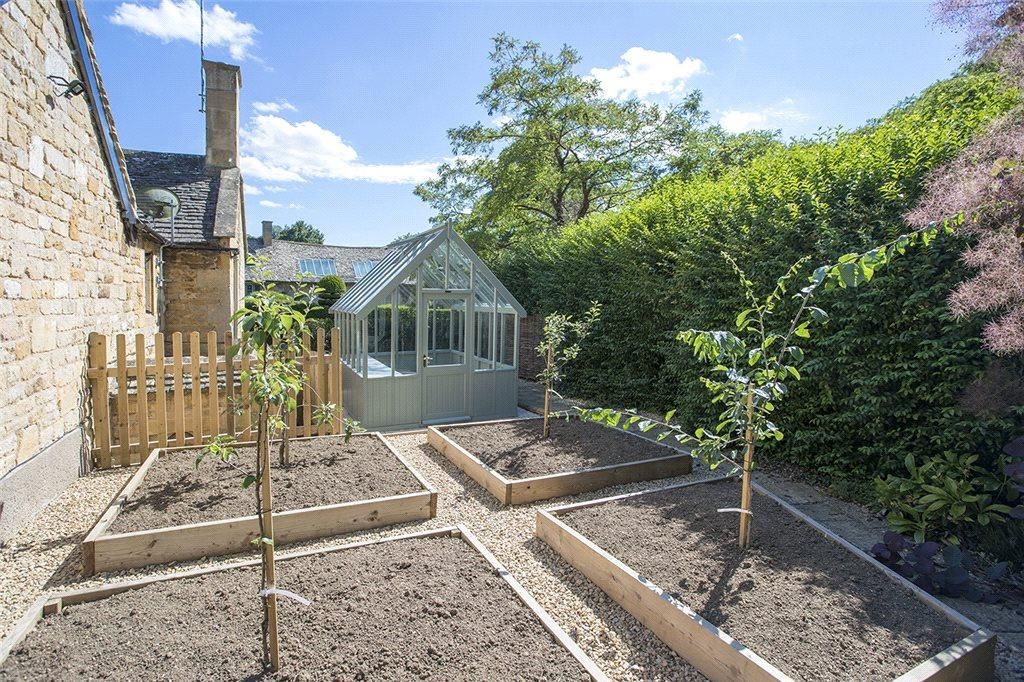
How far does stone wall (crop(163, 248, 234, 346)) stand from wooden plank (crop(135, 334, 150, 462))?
20.9ft

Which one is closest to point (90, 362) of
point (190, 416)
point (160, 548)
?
point (190, 416)

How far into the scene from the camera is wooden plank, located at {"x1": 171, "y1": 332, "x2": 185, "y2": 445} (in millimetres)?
5957

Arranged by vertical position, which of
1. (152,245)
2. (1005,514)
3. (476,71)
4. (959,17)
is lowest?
(1005,514)

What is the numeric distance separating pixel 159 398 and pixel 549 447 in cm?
462

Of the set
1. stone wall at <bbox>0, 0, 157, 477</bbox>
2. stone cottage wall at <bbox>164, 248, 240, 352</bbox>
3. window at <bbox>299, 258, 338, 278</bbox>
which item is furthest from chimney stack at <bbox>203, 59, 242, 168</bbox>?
window at <bbox>299, 258, 338, 278</bbox>

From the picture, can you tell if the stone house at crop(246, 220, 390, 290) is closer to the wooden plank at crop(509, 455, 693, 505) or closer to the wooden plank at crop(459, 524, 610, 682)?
the wooden plank at crop(509, 455, 693, 505)

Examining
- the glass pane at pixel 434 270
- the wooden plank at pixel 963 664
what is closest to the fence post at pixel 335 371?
the glass pane at pixel 434 270

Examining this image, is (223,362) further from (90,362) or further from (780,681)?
(780,681)

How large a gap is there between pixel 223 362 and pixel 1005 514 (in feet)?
26.3

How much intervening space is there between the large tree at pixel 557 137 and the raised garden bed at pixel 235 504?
15703 mm

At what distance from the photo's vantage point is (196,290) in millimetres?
11898

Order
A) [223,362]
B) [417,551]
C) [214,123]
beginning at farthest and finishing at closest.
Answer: [214,123] → [223,362] → [417,551]

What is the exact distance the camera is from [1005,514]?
4148mm

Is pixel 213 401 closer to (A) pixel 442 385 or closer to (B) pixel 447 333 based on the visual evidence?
(A) pixel 442 385
